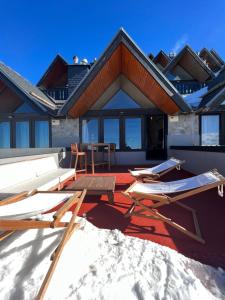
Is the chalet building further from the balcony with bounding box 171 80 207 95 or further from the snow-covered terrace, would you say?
the snow-covered terrace

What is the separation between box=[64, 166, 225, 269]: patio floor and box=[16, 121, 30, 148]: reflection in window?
264 inches

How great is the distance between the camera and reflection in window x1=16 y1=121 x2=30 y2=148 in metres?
9.71

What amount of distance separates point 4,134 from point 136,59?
7448 millimetres

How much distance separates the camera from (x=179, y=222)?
3188 mm

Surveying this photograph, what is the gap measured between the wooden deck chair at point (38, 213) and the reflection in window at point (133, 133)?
6.77m

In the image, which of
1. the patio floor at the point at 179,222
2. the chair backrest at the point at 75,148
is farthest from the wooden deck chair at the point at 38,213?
the chair backrest at the point at 75,148

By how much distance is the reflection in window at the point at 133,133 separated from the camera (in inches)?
377

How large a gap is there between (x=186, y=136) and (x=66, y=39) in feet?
45.2

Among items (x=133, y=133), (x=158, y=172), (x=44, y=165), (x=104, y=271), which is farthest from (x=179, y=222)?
(x=133, y=133)

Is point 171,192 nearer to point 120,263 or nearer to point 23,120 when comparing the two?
point 120,263

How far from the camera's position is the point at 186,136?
9.08 meters

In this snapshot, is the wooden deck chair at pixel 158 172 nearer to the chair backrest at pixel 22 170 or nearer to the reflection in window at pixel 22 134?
the chair backrest at pixel 22 170

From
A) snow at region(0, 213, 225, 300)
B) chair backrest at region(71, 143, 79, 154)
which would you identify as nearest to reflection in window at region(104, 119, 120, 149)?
chair backrest at region(71, 143, 79, 154)

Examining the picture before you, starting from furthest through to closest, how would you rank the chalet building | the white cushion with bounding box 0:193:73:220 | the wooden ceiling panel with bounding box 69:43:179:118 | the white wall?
the chalet building < the wooden ceiling panel with bounding box 69:43:179:118 < the white wall < the white cushion with bounding box 0:193:73:220
